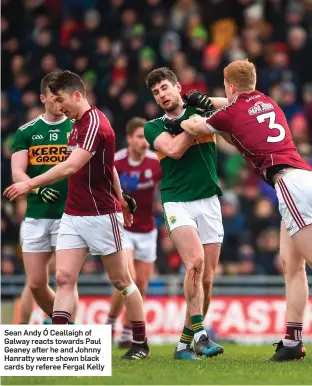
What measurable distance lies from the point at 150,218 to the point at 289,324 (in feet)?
14.9

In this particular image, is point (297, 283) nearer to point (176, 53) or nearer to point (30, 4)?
point (176, 53)

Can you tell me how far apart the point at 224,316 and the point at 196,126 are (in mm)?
7397

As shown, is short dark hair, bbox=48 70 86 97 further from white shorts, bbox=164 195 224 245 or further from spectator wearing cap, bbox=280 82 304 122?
spectator wearing cap, bbox=280 82 304 122

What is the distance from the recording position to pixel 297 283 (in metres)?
9.64

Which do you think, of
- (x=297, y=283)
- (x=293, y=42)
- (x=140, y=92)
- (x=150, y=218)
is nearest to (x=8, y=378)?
(x=297, y=283)

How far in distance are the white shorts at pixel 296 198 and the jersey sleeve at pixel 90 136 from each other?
5.66 ft

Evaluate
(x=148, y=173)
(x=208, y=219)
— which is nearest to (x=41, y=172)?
(x=208, y=219)

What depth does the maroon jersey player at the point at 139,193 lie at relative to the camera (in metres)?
13.6

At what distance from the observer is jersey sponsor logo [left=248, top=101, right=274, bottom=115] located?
30.8ft

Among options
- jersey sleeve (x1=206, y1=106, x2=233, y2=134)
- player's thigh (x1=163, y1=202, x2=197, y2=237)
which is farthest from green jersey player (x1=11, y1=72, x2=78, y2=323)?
jersey sleeve (x1=206, y1=106, x2=233, y2=134)

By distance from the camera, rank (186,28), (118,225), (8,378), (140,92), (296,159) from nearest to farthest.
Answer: (8,378) < (296,159) < (118,225) < (140,92) < (186,28)

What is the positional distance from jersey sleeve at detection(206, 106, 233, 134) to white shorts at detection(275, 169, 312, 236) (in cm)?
69

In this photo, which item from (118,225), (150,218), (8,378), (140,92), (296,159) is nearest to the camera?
(8,378)

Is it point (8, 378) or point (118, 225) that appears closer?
point (8, 378)
